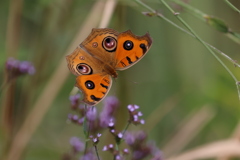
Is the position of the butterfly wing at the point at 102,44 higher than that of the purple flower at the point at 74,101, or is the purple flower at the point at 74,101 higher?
the butterfly wing at the point at 102,44

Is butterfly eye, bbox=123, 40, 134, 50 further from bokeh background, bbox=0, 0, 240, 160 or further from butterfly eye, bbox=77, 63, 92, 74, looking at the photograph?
bokeh background, bbox=0, 0, 240, 160

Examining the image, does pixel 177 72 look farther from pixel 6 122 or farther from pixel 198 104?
pixel 6 122

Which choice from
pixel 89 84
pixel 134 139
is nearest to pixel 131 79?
pixel 134 139

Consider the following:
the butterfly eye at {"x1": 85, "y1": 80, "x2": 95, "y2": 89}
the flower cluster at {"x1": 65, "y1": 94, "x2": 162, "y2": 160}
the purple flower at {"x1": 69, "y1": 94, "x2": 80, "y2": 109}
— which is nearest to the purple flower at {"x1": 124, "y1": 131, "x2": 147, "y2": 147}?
the flower cluster at {"x1": 65, "y1": 94, "x2": 162, "y2": 160}

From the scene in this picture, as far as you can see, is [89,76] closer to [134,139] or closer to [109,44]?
[109,44]

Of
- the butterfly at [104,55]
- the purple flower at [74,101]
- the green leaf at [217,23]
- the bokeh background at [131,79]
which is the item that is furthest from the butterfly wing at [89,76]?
the bokeh background at [131,79]

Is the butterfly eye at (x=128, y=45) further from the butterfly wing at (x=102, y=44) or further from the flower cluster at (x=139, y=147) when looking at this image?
the flower cluster at (x=139, y=147)
